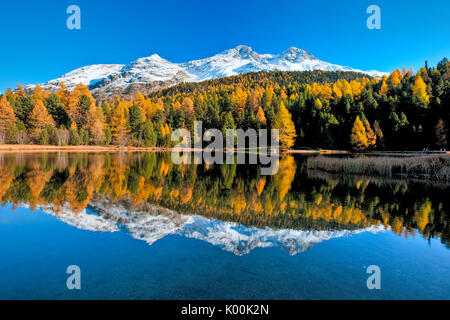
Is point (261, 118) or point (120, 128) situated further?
point (261, 118)

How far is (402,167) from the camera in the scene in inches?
1039

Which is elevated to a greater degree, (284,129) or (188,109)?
(188,109)

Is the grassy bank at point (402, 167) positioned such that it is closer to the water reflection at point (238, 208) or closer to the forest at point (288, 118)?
the water reflection at point (238, 208)

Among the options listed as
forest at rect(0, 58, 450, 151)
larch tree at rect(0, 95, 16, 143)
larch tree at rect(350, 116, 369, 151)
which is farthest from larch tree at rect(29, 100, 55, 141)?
larch tree at rect(350, 116, 369, 151)

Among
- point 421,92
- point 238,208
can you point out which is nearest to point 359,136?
point 421,92

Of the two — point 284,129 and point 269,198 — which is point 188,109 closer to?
point 284,129

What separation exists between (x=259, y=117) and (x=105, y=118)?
44719mm

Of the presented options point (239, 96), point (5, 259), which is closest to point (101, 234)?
point (5, 259)

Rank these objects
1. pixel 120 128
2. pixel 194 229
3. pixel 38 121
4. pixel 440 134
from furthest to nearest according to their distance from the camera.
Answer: pixel 120 128
pixel 38 121
pixel 440 134
pixel 194 229

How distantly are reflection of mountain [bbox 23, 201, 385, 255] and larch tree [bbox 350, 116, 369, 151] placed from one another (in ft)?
184

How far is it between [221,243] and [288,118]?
63.3 metres

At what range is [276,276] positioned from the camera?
6496 mm

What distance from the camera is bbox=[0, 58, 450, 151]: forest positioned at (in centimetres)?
6150

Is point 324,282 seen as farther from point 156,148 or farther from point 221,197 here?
point 156,148
